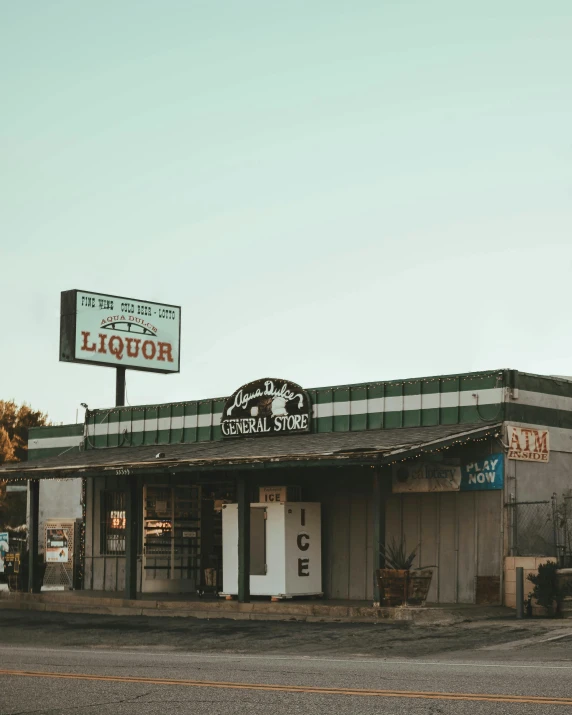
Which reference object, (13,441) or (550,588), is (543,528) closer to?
(550,588)

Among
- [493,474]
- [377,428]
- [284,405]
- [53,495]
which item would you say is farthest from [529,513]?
[53,495]

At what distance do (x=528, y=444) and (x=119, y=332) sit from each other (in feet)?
54.8

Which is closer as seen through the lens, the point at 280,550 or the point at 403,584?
the point at 403,584

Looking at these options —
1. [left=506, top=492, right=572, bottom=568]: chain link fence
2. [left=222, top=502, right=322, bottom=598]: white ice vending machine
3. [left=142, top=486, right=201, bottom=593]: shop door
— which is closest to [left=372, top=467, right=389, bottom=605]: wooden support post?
[left=506, top=492, right=572, bottom=568]: chain link fence

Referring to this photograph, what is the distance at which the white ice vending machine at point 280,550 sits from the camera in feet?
80.9

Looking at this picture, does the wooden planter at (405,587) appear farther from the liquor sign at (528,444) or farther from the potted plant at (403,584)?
the liquor sign at (528,444)

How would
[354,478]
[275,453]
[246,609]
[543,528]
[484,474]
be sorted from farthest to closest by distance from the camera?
[354,478]
[543,528]
[246,609]
[275,453]
[484,474]

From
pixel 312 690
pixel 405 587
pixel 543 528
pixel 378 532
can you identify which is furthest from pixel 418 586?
pixel 312 690

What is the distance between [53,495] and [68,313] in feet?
18.4

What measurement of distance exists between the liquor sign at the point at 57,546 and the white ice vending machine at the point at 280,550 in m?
7.71

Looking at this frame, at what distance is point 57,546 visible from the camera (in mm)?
32125

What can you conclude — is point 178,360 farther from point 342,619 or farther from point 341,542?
point 342,619

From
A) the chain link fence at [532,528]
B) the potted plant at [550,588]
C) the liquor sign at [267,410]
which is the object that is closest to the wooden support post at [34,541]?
the liquor sign at [267,410]

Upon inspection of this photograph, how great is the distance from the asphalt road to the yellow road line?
0.4 inches
